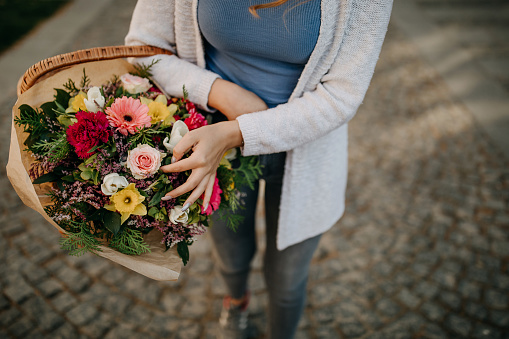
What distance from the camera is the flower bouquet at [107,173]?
3.30 ft

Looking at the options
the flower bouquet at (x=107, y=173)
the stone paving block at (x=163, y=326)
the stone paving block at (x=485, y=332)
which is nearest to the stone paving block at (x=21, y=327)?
the stone paving block at (x=163, y=326)

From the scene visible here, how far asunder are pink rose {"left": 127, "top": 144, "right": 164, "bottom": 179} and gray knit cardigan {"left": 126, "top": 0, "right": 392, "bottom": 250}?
290 millimetres

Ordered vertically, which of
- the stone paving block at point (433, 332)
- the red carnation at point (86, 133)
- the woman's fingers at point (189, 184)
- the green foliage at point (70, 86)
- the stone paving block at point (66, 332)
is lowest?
the stone paving block at point (433, 332)

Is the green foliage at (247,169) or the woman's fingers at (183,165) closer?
the woman's fingers at (183,165)

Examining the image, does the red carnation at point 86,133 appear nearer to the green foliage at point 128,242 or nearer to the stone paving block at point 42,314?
the green foliage at point 128,242

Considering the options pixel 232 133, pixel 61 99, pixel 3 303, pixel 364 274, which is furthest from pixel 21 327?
pixel 364 274

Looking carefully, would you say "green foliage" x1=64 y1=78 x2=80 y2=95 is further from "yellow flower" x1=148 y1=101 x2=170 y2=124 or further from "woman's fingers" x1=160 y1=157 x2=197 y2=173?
"woman's fingers" x1=160 y1=157 x2=197 y2=173

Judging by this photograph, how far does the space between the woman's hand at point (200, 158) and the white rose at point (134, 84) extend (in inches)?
11.7

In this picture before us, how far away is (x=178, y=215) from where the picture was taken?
1.05 metres

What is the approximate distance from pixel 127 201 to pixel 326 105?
69 cm

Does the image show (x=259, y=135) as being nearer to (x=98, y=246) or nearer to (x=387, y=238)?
(x=98, y=246)

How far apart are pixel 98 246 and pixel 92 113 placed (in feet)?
1.31

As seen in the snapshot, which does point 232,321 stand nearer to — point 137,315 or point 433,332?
point 137,315

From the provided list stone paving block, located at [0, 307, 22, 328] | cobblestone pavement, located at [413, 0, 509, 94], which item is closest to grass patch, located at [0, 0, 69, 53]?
stone paving block, located at [0, 307, 22, 328]
